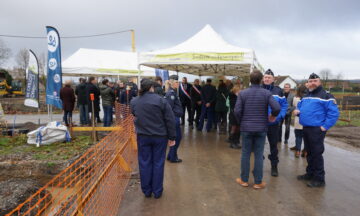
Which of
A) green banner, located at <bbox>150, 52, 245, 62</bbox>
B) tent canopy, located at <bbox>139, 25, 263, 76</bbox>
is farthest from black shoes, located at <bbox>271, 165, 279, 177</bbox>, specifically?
green banner, located at <bbox>150, 52, 245, 62</bbox>

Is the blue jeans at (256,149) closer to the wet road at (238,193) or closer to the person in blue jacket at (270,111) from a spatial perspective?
the wet road at (238,193)

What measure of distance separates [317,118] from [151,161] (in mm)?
2561

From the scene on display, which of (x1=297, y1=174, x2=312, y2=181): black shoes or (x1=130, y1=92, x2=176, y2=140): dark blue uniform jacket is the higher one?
(x1=130, y1=92, x2=176, y2=140): dark blue uniform jacket

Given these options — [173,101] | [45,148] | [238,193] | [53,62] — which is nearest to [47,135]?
[45,148]

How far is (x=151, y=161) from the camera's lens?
11.3ft

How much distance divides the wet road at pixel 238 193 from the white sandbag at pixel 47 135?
3809mm

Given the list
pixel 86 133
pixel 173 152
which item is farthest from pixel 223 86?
pixel 86 133

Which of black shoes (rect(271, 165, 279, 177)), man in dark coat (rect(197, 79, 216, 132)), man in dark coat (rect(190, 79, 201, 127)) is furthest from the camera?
man in dark coat (rect(190, 79, 201, 127))

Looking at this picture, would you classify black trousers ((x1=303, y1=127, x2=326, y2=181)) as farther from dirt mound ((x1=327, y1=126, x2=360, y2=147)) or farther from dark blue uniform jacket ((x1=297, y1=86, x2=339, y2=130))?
dirt mound ((x1=327, y1=126, x2=360, y2=147))

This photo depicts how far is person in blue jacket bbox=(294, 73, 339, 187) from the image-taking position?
11.7 feet

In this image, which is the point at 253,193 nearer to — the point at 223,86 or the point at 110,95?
the point at 223,86

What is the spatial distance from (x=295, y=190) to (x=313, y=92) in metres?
1.55

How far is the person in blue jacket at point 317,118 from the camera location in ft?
11.7

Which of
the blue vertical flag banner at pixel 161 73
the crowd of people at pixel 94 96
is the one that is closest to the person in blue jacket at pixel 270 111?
the crowd of people at pixel 94 96
